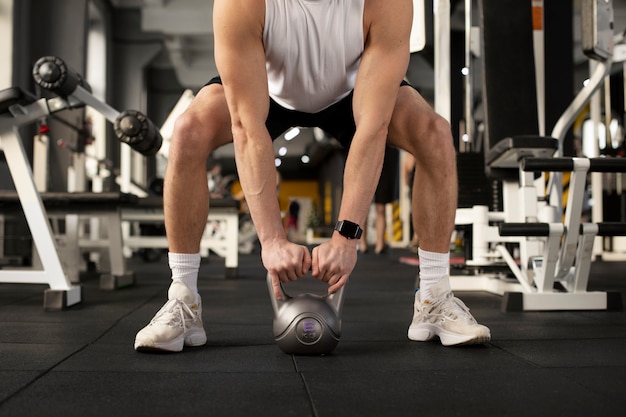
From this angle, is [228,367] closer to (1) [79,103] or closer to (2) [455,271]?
(1) [79,103]

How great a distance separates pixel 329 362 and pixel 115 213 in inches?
82.1

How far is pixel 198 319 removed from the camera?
4.93 feet

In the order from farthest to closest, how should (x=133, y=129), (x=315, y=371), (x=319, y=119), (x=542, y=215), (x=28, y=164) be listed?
1. (x=542, y=215)
2. (x=133, y=129)
3. (x=28, y=164)
4. (x=319, y=119)
5. (x=315, y=371)

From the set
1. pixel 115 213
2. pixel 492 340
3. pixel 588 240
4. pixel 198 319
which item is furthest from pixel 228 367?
pixel 115 213

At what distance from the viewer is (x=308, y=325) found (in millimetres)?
1322

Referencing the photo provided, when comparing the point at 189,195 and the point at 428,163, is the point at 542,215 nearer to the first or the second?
the point at 428,163

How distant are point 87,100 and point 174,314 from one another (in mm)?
1264

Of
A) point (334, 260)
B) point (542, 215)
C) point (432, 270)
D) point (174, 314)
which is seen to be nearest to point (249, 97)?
point (334, 260)

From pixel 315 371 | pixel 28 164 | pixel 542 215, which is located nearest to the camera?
pixel 315 371

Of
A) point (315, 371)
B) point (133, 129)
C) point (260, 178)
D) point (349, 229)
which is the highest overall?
point (133, 129)

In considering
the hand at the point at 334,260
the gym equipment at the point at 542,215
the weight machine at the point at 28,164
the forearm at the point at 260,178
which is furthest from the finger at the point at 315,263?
the weight machine at the point at 28,164

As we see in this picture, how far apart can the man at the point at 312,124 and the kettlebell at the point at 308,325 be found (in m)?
0.07

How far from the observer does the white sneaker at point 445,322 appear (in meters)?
1.44

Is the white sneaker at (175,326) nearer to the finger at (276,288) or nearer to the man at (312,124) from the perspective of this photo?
the man at (312,124)
